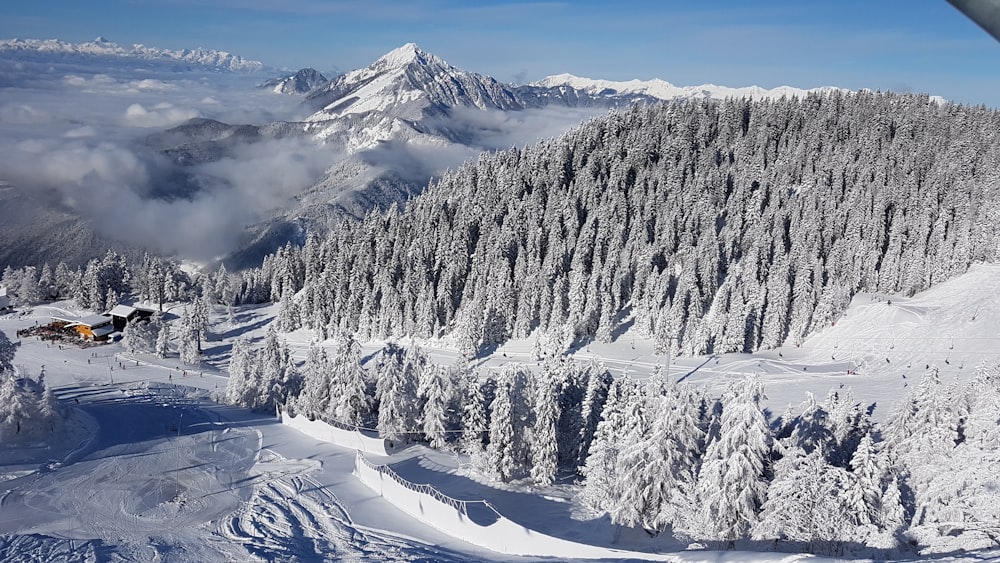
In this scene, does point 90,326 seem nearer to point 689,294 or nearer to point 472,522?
point 472,522

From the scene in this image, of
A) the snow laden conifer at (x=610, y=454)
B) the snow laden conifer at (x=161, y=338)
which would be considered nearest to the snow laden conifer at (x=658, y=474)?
the snow laden conifer at (x=610, y=454)

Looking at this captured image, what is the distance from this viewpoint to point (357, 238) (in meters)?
98.9

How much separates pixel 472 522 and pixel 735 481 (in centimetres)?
1296

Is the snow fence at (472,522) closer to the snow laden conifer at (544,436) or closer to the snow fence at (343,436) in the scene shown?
the snow fence at (343,436)

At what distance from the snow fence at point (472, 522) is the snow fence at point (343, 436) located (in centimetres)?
444

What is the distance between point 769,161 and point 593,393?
76403mm

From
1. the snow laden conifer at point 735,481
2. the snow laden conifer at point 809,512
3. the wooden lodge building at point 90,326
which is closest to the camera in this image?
the snow laden conifer at point 809,512

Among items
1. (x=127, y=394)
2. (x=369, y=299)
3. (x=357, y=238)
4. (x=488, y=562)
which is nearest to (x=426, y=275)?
(x=369, y=299)

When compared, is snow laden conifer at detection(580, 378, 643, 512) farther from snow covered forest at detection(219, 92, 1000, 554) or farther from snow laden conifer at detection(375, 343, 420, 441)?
snow laden conifer at detection(375, 343, 420, 441)

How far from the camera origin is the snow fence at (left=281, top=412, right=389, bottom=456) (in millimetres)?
41531

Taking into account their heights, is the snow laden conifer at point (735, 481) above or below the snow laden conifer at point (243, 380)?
Answer: above

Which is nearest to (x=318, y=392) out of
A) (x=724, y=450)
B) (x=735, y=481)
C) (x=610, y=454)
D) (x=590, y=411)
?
(x=590, y=411)

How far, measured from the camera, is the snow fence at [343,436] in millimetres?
41531

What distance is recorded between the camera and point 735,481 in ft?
90.1
